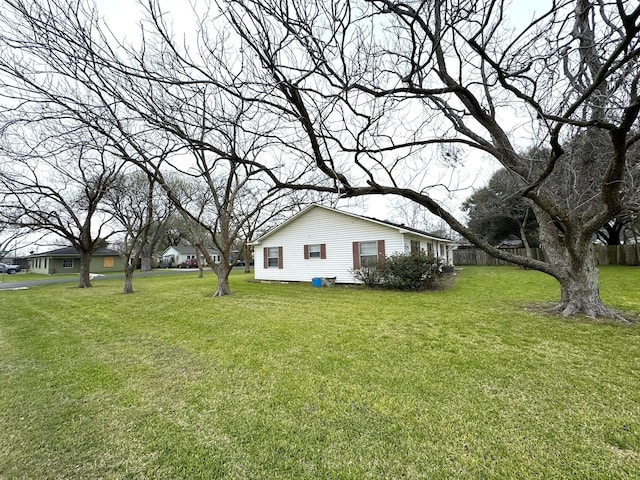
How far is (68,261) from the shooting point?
3044 cm

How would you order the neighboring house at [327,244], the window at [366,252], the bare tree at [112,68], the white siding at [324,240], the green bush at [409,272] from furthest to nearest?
the white siding at [324,240] < the neighboring house at [327,244] < the window at [366,252] < the green bush at [409,272] < the bare tree at [112,68]

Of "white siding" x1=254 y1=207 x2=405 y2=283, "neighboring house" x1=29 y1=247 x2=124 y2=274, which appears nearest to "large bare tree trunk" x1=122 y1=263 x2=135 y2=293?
"white siding" x1=254 y1=207 x2=405 y2=283

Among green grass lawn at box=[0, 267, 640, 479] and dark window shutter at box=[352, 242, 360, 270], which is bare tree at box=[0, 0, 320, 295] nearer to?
green grass lawn at box=[0, 267, 640, 479]

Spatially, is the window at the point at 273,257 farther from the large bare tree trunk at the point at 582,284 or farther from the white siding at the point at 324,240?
the large bare tree trunk at the point at 582,284

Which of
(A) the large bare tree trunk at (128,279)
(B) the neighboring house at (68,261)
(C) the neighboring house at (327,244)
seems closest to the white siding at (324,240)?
(C) the neighboring house at (327,244)

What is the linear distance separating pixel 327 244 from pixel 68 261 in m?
30.6

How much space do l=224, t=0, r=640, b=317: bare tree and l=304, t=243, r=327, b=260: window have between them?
824 cm

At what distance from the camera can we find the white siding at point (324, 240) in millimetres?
13281

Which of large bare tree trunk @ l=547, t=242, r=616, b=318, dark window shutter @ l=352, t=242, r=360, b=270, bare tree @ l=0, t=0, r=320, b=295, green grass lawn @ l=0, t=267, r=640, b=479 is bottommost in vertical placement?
green grass lawn @ l=0, t=267, r=640, b=479

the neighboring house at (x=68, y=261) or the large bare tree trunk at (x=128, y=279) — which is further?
the neighboring house at (x=68, y=261)

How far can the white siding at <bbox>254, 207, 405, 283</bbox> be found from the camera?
13.3 meters

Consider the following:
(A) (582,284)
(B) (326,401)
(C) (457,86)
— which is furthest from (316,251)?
(B) (326,401)

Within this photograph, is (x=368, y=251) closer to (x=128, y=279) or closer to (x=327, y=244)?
(x=327, y=244)

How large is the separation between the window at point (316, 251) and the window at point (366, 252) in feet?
5.45
